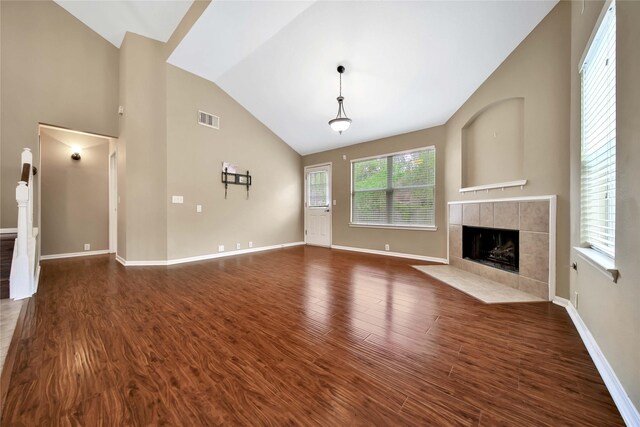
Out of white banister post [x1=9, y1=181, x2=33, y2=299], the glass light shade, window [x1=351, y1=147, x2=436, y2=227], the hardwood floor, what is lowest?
the hardwood floor

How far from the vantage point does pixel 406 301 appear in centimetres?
258

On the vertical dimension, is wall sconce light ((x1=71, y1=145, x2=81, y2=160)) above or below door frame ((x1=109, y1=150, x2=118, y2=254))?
above

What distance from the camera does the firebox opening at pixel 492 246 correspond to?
10.6 ft

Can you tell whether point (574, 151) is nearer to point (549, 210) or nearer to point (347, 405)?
point (549, 210)

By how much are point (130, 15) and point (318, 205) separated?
16.5 feet

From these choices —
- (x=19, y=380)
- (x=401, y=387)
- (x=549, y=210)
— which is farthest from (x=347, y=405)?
(x=549, y=210)

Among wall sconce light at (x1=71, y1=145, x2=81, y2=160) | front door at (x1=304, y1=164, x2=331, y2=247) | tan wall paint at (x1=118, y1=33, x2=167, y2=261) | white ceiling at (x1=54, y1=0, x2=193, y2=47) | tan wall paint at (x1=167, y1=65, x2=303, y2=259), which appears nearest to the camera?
white ceiling at (x1=54, y1=0, x2=193, y2=47)

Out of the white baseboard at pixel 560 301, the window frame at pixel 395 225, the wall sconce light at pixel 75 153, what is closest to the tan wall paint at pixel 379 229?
the window frame at pixel 395 225

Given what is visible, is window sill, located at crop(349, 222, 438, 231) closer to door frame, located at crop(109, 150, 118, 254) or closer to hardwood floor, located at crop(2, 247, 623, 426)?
hardwood floor, located at crop(2, 247, 623, 426)

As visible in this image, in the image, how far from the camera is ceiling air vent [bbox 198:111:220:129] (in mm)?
4647

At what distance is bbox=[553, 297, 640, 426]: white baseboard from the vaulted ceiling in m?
3.19

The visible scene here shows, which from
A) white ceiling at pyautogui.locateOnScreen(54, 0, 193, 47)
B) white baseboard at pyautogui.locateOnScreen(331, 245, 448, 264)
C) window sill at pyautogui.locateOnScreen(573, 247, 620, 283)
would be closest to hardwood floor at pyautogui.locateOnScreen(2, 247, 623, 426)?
window sill at pyautogui.locateOnScreen(573, 247, 620, 283)

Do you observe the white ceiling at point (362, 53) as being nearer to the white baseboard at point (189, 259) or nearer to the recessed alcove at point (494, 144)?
the recessed alcove at point (494, 144)

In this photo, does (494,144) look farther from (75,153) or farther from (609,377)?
(75,153)
